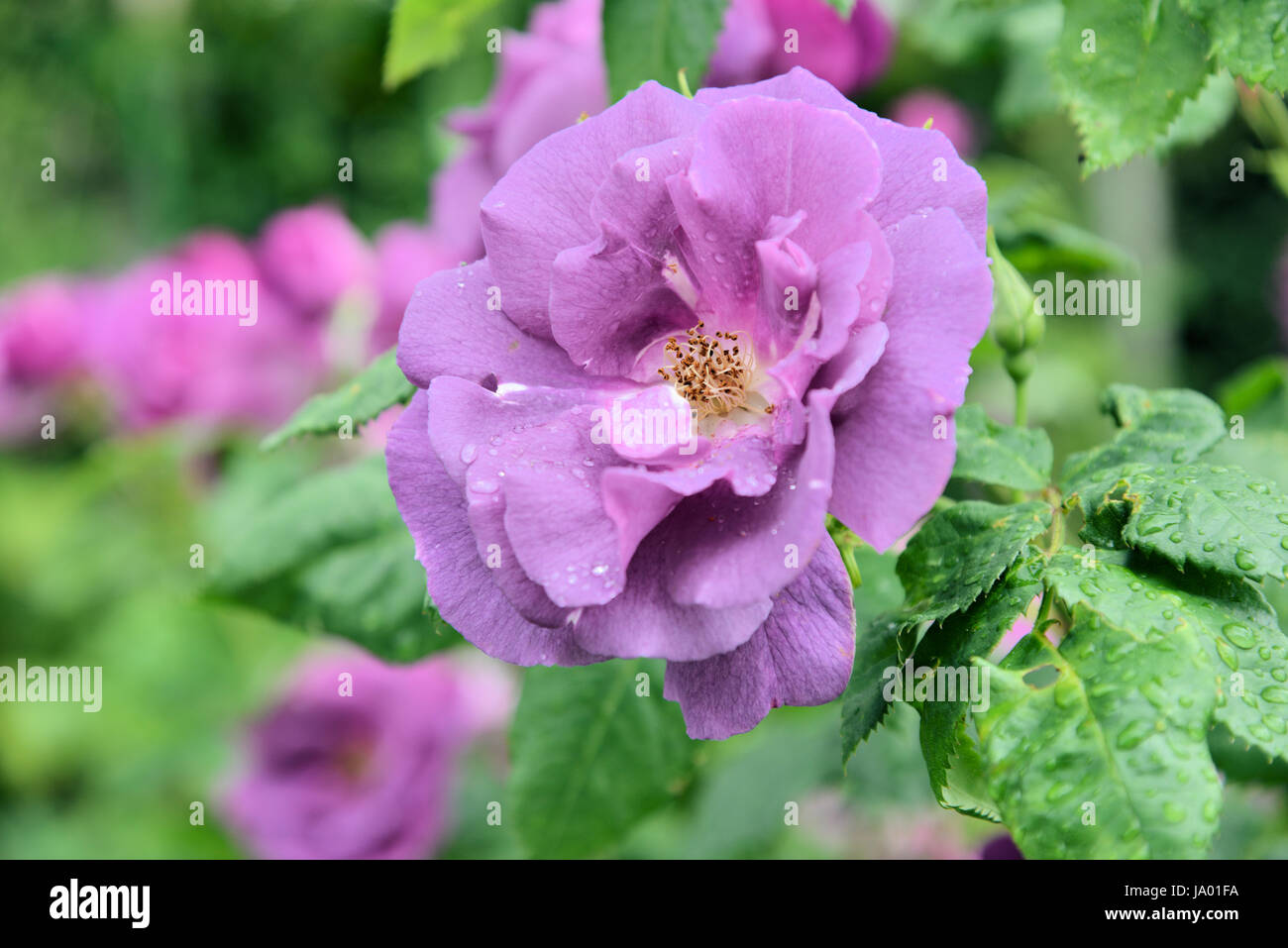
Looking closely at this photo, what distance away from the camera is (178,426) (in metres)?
1.72

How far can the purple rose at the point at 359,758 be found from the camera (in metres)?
1.54

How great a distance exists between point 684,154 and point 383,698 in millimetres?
1251

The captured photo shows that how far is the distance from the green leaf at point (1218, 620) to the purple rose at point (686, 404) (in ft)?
0.40

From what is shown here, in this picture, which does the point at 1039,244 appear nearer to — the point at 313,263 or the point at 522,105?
the point at 522,105

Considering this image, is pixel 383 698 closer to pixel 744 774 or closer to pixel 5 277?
pixel 744 774

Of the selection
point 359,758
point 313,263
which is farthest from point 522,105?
point 359,758

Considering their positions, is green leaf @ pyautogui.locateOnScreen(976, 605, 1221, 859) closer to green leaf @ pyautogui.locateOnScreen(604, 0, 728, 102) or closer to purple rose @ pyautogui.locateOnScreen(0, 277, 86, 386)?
green leaf @ pyautogui.locateOnScreen(604, 0, 728, 102)

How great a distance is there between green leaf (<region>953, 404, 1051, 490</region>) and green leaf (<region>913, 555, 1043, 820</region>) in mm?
106

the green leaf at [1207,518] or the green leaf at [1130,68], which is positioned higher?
the green leaf at [1130,68]

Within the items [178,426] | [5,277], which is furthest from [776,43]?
[5,277]

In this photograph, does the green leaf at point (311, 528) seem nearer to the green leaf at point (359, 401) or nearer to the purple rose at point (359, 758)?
the green leaf at point (359, 401)

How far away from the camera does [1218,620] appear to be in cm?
57

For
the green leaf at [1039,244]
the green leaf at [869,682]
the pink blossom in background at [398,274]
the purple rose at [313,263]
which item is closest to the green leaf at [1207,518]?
the green leaf at [869,682]

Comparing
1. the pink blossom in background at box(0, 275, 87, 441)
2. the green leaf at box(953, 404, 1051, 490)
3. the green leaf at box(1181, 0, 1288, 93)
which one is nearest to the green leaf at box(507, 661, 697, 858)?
the green leaf at box(953, 404, 1051, 490)
